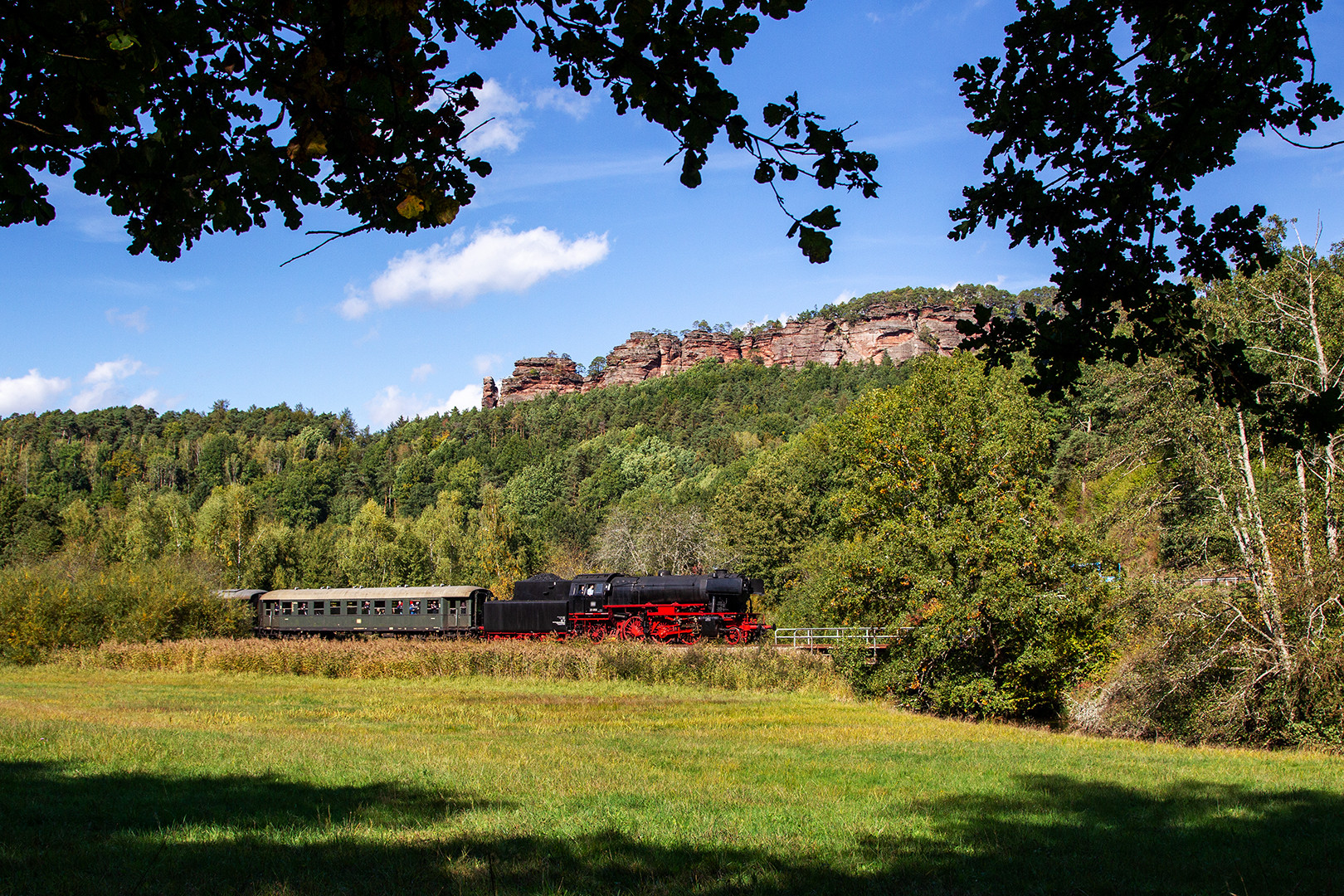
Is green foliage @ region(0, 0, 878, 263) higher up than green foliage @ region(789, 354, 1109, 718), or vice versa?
green foliage @ region(0, 0, 878, 263)

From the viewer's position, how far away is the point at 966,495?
22.5 metres

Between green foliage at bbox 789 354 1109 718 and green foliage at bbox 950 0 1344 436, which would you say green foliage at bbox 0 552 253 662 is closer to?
green foliage at bbox 789 354 1109 718

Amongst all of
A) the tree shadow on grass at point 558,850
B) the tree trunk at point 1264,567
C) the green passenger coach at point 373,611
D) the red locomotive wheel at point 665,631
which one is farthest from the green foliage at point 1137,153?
the green passenger coach at point 373,611

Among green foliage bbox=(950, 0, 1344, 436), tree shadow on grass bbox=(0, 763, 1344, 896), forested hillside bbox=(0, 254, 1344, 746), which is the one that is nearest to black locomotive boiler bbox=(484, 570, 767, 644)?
forested hillside bbox=(0, 254, 1344, 746)

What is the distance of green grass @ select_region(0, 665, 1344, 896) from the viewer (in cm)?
660

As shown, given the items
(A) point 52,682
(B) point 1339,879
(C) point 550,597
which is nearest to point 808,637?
(C) point 550,597

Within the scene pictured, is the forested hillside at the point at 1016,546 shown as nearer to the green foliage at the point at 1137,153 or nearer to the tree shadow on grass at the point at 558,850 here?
the green foliage at the point at 1137,153

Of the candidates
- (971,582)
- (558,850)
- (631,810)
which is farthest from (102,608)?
(558,850)

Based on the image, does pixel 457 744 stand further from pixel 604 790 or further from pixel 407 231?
pixel 407 231

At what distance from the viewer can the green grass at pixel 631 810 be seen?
6.60 meters

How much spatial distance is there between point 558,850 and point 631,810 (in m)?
1.94

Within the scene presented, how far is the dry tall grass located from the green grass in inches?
372

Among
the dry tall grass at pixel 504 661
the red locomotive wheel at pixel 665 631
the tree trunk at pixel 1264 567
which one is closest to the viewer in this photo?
the tree trunk at pixel 1264 567

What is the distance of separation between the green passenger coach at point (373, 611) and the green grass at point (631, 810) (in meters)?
23.8
